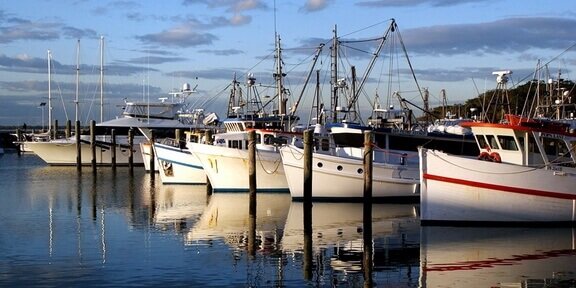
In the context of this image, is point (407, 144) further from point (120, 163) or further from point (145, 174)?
point (120, 163)

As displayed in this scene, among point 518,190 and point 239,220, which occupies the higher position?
point 518,190

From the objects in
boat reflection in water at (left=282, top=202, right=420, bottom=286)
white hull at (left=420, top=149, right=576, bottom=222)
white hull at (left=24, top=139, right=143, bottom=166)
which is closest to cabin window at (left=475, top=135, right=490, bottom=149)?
white hull at (left=420, top=149, right=576, bottom=222)

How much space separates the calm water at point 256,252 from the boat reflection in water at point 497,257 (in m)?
0.03

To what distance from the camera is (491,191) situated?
25188 millimetres

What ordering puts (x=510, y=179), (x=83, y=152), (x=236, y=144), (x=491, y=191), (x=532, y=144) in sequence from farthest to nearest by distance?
1. (x=83, y=152)
2. (x=236, y=144)
3. (x=532, y=144)
4. (x=491, y=191)
5. (x=510, y=179)

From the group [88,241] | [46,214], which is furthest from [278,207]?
[88,241]

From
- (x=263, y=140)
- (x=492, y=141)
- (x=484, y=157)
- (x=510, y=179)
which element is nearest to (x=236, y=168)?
(x=263, y=140)

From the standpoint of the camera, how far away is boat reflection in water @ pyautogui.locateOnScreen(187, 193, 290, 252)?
77.0ft

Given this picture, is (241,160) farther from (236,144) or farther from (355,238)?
(355,238)

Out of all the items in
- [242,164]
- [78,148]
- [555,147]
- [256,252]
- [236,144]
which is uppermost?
[555,147]

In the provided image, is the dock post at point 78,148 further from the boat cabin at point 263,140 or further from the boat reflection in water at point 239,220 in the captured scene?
the boat reflection in water at point 239,220

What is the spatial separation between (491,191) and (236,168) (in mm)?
15773

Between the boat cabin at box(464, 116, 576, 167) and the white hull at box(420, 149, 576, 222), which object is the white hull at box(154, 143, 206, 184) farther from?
the boat cabin at box(464, 116, 576, 167)

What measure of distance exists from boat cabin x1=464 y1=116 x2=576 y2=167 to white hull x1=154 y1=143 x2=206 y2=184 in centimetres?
2181
